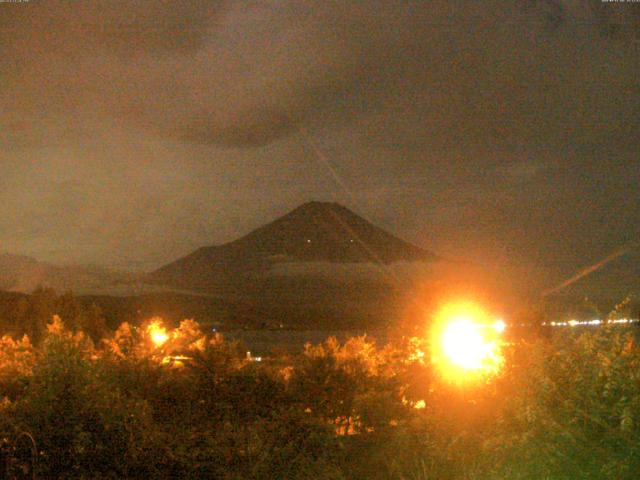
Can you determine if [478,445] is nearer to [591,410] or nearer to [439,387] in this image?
[591,410]

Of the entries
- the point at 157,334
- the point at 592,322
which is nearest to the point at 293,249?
the point at 157,334

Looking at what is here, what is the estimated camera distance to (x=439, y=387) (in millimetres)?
12656

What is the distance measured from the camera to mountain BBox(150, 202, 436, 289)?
303 feet

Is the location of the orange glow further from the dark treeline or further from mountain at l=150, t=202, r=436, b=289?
mountain at l=150, t=202, r=436, b=289

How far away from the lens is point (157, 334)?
18.8 meters

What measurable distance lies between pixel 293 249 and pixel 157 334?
237ft

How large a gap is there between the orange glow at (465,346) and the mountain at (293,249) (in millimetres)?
66821

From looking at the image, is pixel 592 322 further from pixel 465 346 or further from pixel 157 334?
pixel 157 334

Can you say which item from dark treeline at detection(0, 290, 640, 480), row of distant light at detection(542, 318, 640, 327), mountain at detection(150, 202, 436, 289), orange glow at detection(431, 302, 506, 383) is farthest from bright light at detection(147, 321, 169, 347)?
mountain at detection(150, 202, 436, 289)

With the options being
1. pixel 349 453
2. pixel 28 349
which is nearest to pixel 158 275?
pixel 28 349

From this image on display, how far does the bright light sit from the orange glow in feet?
19.8

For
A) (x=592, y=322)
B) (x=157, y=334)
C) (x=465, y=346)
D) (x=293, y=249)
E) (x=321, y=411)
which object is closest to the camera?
(x=592, y=322)

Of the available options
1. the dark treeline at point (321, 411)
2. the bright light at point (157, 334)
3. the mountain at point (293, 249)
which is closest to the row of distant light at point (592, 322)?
the dark treeline at point (321, 411)

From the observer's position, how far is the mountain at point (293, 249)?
92312 mm
